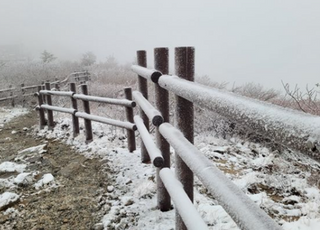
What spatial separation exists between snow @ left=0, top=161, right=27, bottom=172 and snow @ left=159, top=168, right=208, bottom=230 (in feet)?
11.2

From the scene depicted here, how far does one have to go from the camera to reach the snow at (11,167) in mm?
4500

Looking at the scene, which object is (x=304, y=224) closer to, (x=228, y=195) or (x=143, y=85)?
(x=228, y=195)

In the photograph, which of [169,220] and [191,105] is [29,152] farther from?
[191,105]

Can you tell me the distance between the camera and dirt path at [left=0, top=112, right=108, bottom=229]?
3052 mm

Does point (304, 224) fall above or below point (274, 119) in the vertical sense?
below

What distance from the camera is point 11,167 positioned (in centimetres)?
460

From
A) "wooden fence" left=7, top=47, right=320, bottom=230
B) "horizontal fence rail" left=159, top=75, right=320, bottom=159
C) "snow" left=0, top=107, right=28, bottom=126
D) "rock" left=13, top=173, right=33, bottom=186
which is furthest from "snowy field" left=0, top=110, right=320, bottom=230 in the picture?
"snow" left=0, top=107, right=28, bottom=126

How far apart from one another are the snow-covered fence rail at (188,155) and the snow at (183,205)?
12mm

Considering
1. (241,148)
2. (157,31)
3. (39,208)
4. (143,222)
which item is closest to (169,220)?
(143,222)

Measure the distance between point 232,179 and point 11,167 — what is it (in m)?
3.78

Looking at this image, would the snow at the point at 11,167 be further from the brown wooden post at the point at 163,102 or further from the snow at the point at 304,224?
the snow at the point at 304,224

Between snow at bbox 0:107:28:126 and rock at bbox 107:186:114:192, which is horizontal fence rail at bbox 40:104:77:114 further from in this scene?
rock at bbox 107:186:114:192

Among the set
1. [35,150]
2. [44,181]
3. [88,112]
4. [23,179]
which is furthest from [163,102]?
[35,150]

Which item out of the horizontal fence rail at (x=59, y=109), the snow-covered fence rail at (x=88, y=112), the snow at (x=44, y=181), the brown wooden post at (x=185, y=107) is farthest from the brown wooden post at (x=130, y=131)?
the brown wooden post at (x=185, y=107)
